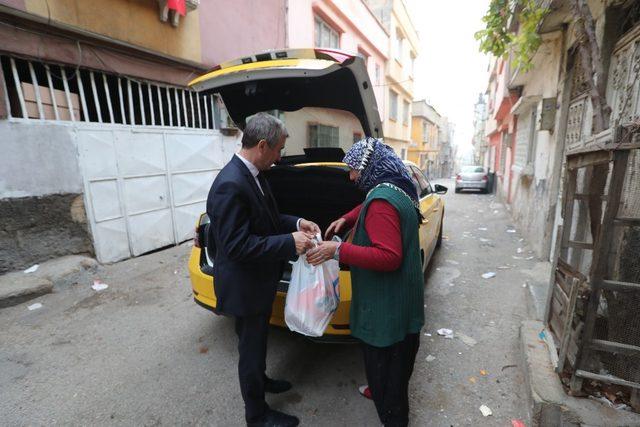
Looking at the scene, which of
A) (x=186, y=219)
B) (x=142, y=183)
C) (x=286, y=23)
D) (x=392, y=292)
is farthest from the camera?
(x=286, y=23)

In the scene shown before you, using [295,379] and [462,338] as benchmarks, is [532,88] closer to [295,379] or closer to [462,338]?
A: [462,338]

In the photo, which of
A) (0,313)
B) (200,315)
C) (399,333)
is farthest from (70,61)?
(399,333)

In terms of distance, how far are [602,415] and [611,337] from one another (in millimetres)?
453

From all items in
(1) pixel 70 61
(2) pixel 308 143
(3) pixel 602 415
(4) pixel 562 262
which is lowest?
(3) pixel 602 415

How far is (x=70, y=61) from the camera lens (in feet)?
13.9

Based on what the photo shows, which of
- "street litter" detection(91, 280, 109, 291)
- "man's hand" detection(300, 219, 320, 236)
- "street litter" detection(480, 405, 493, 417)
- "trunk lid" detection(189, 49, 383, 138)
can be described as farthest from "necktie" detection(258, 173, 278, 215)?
"street litter" detection(91, 280, 109, 291)

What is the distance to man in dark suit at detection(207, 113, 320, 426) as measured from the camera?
1.66 metres

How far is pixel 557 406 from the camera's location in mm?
1902

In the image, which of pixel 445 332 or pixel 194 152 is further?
pixel 194 152

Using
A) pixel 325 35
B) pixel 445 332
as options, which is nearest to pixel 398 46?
pixel 325 35

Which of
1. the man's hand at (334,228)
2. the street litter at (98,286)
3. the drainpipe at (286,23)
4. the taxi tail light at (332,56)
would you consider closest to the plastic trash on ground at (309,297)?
the man's hand at (334,228)

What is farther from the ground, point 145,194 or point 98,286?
point 145,194

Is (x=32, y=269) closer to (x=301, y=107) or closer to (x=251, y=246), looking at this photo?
(x=301, y=107)

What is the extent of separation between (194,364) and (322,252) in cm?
173
